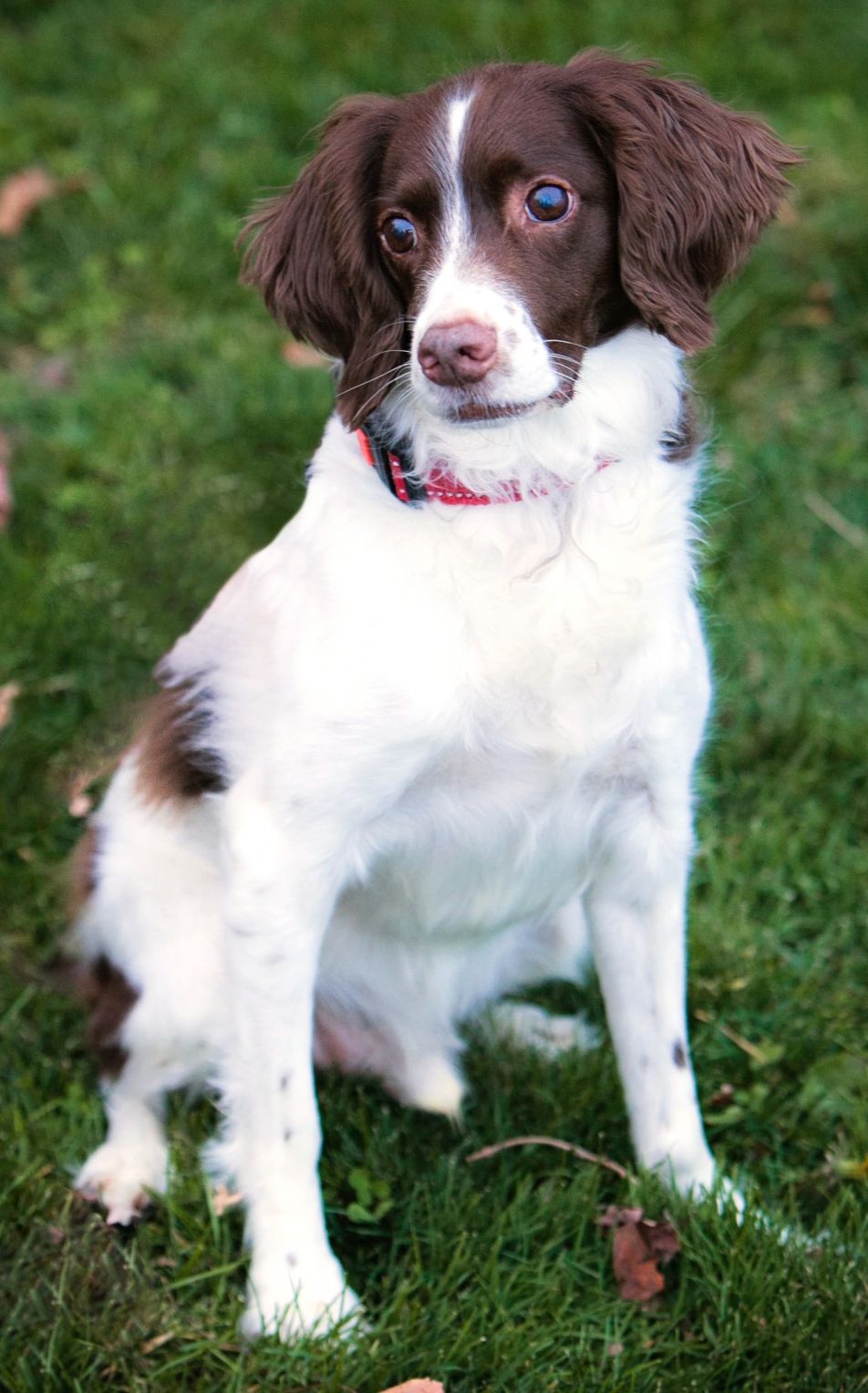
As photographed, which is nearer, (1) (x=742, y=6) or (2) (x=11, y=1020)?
(2) (x=11, y=1020)

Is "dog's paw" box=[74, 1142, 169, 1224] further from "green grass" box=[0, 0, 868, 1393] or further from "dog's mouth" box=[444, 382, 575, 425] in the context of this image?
"dog's mouth" box=[444, 382, 575, 425]

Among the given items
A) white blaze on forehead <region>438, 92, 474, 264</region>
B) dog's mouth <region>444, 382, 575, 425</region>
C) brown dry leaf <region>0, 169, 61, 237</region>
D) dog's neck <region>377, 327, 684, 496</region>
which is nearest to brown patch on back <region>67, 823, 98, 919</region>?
dog's neck <region>377, 327, 684, 496</region>

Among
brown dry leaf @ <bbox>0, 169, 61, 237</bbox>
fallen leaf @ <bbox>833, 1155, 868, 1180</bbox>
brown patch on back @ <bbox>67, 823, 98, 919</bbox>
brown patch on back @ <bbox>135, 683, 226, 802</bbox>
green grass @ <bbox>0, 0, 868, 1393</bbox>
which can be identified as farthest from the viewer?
brown dry leaf @ <bbox>0, 169, 61, 237</bbox>

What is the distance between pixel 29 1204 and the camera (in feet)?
8.71

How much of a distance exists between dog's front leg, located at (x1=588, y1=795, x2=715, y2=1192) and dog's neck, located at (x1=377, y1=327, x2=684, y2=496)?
2.08 feet

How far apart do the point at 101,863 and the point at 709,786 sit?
4.41 ft

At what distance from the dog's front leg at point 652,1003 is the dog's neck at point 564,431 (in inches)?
25.0

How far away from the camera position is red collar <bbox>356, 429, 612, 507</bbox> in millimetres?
2330

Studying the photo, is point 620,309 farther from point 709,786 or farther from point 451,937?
point 709,786

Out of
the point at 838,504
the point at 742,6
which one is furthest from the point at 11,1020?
the point at 742,6

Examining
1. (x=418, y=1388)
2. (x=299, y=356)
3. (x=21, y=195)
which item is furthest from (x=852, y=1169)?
(x=21, y=195)

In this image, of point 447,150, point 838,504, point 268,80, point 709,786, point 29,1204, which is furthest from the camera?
point 268,80

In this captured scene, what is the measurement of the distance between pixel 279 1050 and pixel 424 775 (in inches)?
19.0

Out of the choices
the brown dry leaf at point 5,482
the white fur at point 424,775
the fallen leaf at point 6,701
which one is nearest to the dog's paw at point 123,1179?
the white fur at point 424,775
